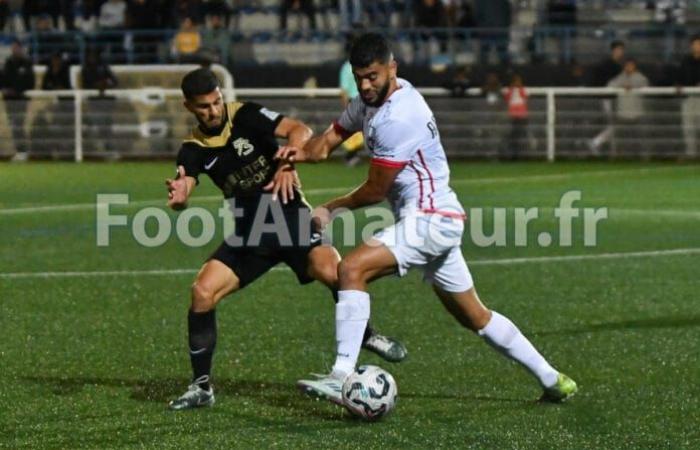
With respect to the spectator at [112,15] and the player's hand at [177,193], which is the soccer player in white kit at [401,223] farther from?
the spectator at [112,15]

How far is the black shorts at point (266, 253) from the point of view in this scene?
8055 millimetres

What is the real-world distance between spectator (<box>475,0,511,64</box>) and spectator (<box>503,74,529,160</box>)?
3.69 metres

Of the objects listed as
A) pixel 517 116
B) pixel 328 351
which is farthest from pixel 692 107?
pixel 328 351

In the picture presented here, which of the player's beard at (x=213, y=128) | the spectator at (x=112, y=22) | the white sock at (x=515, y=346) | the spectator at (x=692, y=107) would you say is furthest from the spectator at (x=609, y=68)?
the white sock at (x=515, y=346)

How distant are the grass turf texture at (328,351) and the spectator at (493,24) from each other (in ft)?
42.8

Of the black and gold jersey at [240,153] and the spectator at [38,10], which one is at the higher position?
the spectator at [38,10]

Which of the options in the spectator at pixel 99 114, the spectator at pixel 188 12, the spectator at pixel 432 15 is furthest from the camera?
the spectator at pixel 188 12

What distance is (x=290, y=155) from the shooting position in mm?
7582

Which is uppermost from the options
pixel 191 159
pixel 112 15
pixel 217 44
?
pixel 112 15

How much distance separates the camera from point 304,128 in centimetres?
803

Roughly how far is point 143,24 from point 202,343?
941 inches

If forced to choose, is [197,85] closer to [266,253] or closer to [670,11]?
[266,253]

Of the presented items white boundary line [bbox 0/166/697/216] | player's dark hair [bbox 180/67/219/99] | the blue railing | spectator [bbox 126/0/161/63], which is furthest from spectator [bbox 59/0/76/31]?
player's dark hair [bbox 180/67/219/99]

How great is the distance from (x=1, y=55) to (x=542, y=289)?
2107 cm
